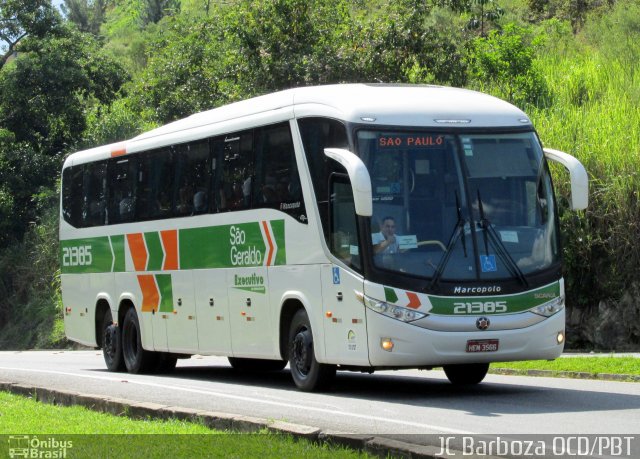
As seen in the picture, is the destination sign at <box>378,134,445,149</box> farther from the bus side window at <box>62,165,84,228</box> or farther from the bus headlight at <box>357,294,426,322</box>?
the bus side window at <box>62,165,84,228</box>

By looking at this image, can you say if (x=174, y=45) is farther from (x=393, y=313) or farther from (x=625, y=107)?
(x=393, y=313)

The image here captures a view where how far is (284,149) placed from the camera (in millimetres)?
16078

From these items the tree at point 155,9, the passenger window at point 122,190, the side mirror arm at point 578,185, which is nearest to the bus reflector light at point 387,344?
the side mirror arm at point 578,185

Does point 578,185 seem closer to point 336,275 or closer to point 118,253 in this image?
point 336,275

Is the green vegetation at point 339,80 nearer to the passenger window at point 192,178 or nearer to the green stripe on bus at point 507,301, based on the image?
the passenger window at point 192,178

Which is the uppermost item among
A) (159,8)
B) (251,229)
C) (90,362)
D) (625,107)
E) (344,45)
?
(159,8)

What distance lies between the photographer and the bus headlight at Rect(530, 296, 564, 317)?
14250 mm

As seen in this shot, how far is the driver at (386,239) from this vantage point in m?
14.0

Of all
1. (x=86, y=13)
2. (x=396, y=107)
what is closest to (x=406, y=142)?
(x=396, y=107)

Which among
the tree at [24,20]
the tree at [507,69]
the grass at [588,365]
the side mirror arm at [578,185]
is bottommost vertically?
the grass at [588,365]

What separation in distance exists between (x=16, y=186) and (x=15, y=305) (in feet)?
14.3

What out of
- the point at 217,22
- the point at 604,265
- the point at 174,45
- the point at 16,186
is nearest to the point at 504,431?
the point at 604,265

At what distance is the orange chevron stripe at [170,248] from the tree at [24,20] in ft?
89.2

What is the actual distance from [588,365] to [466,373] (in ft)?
10.1
